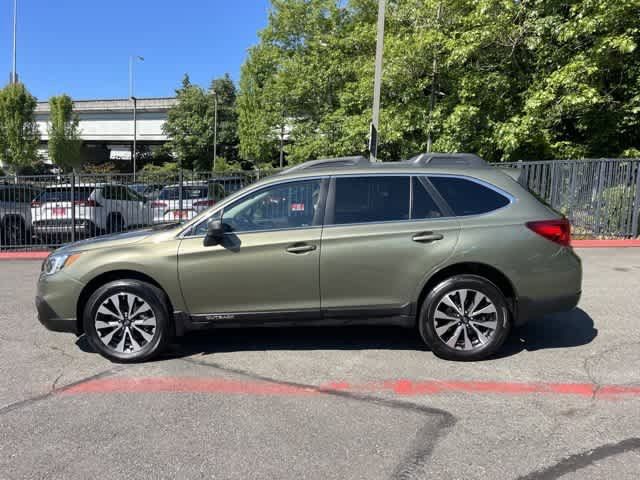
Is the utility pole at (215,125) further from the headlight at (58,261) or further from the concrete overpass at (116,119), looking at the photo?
the headlight at (58,261)

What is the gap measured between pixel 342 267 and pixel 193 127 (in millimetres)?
48829

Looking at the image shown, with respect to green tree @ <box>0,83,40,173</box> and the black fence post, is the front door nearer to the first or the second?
the black fence post

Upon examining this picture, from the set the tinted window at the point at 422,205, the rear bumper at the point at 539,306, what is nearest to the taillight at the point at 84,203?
the tinted window at the point at 422,205

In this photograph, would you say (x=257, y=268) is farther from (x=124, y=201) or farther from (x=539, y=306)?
(x=124, y=201)

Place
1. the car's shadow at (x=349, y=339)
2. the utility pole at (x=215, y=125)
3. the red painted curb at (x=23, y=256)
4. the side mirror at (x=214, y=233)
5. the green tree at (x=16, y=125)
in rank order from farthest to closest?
the utility pole at (x=215, y=125), the green tree at (x=16, y=125), the red painted curb at (x=23, y=256), the car's shadow at (x=349, y=339), the side mirror at (x=214, y=233)

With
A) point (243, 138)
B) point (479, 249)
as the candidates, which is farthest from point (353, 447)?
point (243, 138)

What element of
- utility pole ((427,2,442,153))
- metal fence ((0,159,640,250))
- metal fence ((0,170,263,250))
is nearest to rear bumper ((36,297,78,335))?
metal fence ((0,159,640,250))

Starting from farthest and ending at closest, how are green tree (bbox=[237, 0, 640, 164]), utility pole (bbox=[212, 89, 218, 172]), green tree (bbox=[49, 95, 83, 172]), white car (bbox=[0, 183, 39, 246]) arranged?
utility pole (bbox=[212, 89, 218, 172]) < green tree (bbox=[49, 95, 83, 172]) < green tree (bbox=[237, 0, 640, 164]) < white car (bbox=[0, 183, 39, 246])

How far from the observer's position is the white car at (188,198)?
39.0 feet

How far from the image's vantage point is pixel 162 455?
3031 mm

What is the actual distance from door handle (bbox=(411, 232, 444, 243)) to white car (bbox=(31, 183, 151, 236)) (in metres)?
9.39

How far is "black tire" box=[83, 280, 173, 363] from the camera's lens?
4.46 metres

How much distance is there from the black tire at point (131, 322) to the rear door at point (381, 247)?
1460 millimetres


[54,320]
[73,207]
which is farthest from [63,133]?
[54,320]
